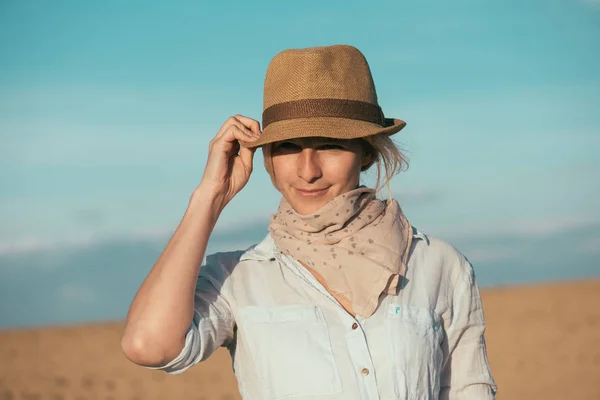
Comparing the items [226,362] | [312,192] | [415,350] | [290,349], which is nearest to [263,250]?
[312,192]

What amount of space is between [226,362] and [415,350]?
550 inches

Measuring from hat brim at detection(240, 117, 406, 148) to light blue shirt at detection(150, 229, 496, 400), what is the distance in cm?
41

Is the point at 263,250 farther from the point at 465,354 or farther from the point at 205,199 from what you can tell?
the point at 465,354

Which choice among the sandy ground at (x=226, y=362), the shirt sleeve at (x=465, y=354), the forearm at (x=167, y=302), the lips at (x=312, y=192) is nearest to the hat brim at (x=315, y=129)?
the lips at (x=312, y=192)

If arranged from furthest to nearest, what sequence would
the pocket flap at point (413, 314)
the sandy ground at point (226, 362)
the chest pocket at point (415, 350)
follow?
the sandy ground at point (226, 362)
the pocket flap at point (413, 314)
the chest pocket at point (415, 350)

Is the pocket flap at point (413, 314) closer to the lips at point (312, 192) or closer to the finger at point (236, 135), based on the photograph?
the lips at point (312, 192)

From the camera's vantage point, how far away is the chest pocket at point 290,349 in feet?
9.25

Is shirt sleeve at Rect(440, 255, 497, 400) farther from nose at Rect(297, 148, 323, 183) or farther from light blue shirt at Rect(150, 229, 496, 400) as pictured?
nose at Rect(297, 148, 323, 183)

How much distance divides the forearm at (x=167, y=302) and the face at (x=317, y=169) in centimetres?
33

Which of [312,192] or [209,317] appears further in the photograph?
[312,192]

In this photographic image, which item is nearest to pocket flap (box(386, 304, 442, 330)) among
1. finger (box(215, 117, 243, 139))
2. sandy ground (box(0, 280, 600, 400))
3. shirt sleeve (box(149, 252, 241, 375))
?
shirt sleeve (box(149, 252, 241, 375))

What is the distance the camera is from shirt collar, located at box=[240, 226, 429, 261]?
3.10m

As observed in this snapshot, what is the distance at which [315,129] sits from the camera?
9.75ft

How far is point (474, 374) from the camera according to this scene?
3146 millimetres
